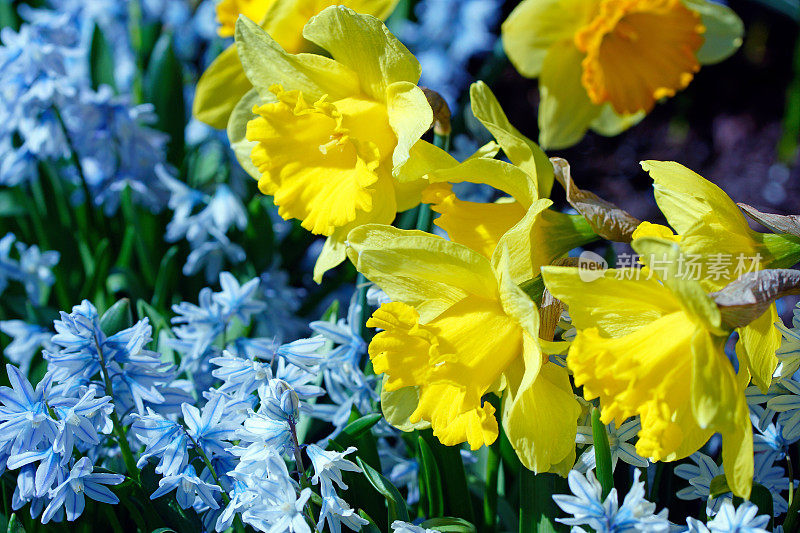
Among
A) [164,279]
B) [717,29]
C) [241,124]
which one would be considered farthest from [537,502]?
[717,29]

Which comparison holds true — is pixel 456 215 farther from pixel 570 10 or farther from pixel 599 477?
pixel 570 10

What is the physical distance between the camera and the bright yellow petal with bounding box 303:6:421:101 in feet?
3.55

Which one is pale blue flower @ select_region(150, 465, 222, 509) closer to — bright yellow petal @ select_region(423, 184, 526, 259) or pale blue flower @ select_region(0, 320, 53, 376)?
bright yellow petal @ select_region(423, 184, 526, 259)

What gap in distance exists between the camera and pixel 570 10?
1.88 metres

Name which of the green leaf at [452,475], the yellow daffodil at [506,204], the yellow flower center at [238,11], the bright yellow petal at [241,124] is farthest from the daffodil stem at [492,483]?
the yellow flower center at [238,11]

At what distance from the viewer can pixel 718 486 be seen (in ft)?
3.34

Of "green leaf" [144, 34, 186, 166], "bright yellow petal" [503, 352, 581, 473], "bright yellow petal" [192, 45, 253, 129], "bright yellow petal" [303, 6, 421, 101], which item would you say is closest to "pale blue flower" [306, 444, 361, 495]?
"bright yellow petal" [503, 352, 581, 473]

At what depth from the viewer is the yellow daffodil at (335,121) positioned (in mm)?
1091

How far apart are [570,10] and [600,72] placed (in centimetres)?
19

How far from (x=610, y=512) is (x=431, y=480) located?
33 cm

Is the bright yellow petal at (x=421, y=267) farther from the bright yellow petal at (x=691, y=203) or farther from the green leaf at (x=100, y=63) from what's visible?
the green leaf at (x=100, y=63)

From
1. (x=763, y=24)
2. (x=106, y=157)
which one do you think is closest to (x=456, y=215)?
(x=106, y=157)

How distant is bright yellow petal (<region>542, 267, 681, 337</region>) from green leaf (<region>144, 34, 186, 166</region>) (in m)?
1.53

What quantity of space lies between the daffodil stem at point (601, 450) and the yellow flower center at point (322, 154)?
17.5 inches
